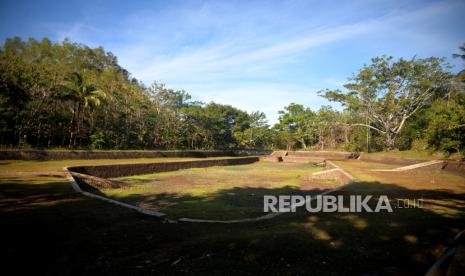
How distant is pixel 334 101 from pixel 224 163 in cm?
2143

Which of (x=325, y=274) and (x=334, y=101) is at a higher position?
(x=334, y=101)

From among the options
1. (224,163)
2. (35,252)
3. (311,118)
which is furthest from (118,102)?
(311,118)

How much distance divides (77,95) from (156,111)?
12.6 m

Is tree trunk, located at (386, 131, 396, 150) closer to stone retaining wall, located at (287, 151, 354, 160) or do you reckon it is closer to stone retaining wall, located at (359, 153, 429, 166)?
stone retaining wall, located at (287, 151, 354, 160)

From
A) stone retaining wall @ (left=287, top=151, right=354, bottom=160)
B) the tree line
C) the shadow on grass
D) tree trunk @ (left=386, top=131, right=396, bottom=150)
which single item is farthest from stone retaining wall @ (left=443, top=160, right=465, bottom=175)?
tree trunk @ (left=386, top=131, right=396, bottom=150)

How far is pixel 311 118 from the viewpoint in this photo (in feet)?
186

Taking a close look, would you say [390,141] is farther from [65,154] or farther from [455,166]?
[65,154]

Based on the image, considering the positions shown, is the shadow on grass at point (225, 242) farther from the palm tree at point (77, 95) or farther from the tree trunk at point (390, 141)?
the tree trunk at point (390, 141)

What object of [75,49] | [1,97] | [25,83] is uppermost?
[75,49]

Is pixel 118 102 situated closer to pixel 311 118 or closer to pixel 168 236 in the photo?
pixel 168 236

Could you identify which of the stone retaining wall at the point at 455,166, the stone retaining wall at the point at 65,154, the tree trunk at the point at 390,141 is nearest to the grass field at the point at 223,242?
the stone retaining wall at the point at 65,154

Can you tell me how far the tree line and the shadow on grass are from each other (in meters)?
17.8

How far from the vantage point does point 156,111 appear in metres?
36.6

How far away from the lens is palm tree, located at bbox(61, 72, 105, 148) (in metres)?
24.4
